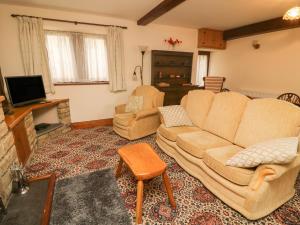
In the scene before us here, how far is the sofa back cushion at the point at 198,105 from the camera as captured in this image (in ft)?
8.61

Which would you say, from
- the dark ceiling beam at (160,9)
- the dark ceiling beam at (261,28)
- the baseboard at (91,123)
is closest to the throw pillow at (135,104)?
the baseboard at (91,123)

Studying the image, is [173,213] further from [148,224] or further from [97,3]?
[97,3]

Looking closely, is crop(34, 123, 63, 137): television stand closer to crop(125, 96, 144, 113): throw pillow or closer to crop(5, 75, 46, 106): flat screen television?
crop(5, 75, 46, 106): flat screen television

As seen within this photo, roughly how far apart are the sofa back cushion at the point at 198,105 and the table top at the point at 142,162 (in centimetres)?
111

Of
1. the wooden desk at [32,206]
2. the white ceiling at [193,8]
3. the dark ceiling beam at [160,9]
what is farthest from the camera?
the white ceiling at [193,8]

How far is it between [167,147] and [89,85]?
2.37m

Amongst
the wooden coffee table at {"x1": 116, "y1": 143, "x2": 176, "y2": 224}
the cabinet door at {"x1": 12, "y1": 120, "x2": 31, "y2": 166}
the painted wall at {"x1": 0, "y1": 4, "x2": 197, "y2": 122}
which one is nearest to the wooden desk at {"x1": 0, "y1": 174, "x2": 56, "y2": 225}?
the cabinet door at {"x1": 12, "y1": 120, "x2": 31, "y2": 166}

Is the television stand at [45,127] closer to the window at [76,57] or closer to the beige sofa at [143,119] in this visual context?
the window at [76,57]

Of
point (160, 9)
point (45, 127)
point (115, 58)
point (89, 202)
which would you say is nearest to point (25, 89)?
point (45, 127)

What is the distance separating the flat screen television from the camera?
281cm

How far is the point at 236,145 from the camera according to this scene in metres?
2.05

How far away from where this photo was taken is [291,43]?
395 centimetres

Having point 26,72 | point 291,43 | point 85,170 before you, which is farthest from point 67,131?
point 291,43

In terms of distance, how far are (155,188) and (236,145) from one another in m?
1.08
